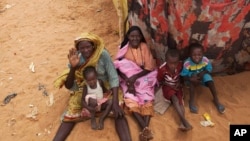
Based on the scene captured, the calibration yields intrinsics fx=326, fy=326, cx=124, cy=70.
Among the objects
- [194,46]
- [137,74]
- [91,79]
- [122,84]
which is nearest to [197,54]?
[194,46]

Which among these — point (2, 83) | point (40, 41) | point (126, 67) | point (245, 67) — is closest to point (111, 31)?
point (40, 41)

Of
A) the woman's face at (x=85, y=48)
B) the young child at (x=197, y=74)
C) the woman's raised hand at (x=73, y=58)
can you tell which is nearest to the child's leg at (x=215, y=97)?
the young child at (x=197, y=74)

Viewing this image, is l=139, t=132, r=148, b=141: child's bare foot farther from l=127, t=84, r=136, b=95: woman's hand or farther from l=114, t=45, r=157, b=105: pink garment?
l=127, t=84, r=136, b=95: woman's hand

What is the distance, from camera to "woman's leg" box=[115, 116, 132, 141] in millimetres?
3563

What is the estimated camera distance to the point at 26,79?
4.69 metres

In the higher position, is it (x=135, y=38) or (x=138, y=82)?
(x=135, y=38)

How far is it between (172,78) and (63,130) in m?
1.38

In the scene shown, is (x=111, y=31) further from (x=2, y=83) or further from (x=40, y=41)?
(x=2, y=83)

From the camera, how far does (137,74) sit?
13.2 ft

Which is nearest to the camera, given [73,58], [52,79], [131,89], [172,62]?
[73,58]

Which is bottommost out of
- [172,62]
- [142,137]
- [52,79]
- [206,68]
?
[142,137]

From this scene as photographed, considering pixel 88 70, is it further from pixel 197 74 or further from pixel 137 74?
pixel 197 74

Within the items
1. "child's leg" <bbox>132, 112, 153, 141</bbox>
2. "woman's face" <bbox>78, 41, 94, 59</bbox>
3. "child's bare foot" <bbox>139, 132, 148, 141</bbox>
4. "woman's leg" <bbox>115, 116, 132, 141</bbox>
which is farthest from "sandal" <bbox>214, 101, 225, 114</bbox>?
"woman's face" <bbox>78, 41, 94, 59</bbox>

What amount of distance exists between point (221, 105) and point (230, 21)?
0.99 meters
